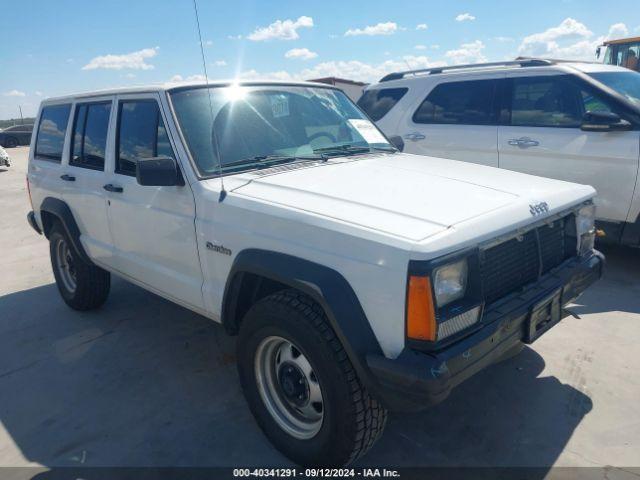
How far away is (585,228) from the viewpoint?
2928mm

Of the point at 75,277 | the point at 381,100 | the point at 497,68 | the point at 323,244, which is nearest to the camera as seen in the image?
the point at 323,244

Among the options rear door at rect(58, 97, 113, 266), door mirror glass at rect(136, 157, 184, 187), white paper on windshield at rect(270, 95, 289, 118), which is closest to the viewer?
door mirror glass at rect(136, 157, 184, 187)

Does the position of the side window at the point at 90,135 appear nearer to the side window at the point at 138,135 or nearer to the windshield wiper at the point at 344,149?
the side window at the point at 138,135

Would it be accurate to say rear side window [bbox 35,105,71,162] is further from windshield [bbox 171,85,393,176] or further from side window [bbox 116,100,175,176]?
windshield [bbox 171,85,393,176]

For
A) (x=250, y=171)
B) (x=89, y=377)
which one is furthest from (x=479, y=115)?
(x=89, y=377)

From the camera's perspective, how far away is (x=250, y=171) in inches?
115

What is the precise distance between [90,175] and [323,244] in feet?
8.31

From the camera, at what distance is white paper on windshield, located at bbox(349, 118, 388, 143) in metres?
3.75

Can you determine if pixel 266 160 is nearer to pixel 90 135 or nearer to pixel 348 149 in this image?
pixel 348 149

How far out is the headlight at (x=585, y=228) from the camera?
2.86 m

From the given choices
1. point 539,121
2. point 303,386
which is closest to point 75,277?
point 303,386

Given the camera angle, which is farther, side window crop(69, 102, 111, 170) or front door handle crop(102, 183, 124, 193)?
side window crop(69, 102, 111, 170)

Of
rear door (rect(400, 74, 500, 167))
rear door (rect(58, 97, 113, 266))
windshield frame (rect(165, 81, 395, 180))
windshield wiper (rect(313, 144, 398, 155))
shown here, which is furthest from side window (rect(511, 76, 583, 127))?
rear door (rect(58, 97, 113, 266))

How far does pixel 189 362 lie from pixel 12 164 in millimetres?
20185
